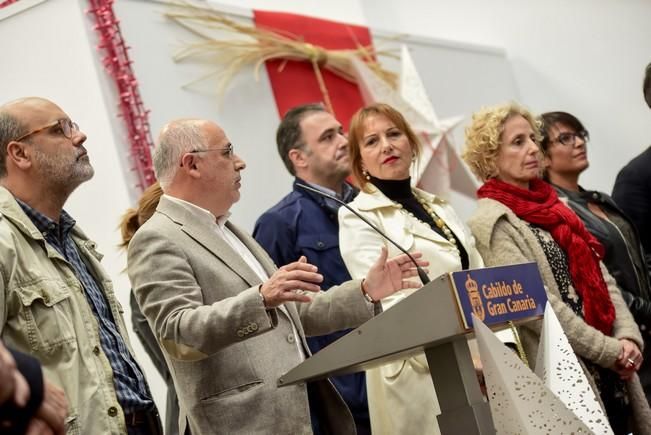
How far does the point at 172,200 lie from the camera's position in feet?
8.32

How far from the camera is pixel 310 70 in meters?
4.85

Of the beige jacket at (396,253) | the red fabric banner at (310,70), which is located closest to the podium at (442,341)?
the beige jacket at (396,253)

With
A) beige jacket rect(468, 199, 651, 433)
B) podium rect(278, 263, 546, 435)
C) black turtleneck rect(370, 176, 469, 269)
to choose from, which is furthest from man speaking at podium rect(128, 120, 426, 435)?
beige jacket rect(468, 199, 651, 433)

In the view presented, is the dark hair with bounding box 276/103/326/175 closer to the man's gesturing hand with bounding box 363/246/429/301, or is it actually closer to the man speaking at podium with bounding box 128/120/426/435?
the man speaking at podium with bounding box 128/120/426/435

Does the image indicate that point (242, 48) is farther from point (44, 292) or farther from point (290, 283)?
point (290, 283)

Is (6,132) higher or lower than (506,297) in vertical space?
higher

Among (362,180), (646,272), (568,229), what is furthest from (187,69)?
(646,272)

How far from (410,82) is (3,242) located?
3208 millimetres

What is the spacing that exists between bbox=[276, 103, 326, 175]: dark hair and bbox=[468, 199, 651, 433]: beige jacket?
0.70 m

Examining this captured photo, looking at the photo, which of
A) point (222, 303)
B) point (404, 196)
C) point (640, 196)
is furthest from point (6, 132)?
point (640, 196)

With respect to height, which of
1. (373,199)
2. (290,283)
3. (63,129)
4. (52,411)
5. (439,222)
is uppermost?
(63,129)

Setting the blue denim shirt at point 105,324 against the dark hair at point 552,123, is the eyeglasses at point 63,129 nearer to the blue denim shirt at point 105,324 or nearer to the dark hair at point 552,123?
the blue denim shirt at point 105,324

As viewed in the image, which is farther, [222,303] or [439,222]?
[439,222]

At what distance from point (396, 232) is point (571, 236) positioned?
75 cm
